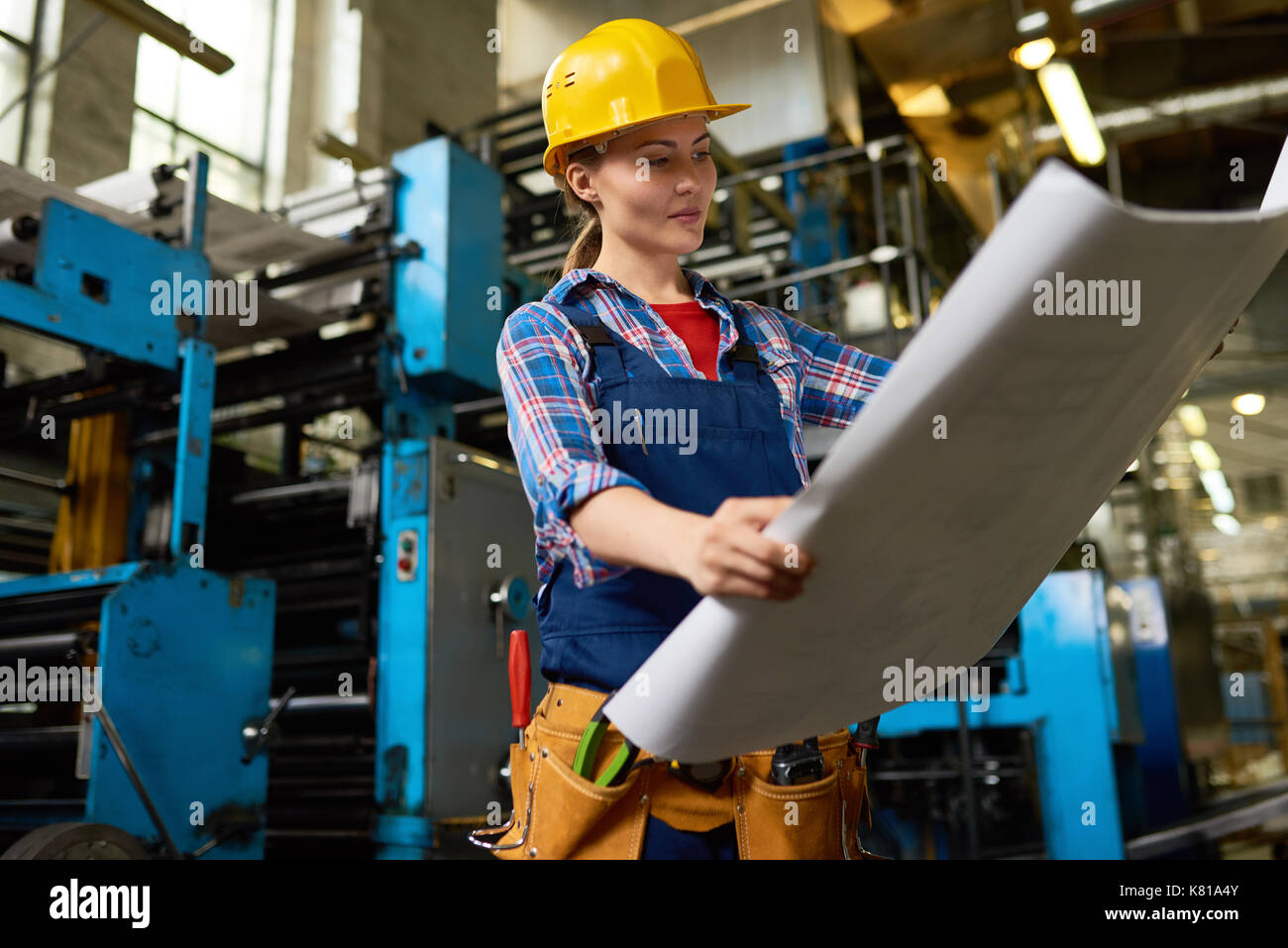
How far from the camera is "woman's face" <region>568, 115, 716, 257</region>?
1211 millimetres

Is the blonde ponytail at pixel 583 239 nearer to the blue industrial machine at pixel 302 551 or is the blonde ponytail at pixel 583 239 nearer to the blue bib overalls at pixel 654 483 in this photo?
the blue bib overalls at pixel 654 483

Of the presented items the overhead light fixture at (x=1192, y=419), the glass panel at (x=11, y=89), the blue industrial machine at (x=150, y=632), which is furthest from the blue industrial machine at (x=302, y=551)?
the overhead light fixture at (x=1192, y=419)

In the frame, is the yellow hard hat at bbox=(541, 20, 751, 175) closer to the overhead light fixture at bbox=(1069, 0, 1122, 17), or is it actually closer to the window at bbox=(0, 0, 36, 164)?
the overhead light fixture at bbox=(1069, 0, 1122, 17)

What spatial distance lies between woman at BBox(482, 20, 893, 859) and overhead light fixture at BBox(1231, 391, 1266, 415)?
12003mm

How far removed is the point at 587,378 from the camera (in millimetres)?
1111

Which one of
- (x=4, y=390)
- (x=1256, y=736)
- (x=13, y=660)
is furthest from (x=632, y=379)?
(x=1256, y=736)

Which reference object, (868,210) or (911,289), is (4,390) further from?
(868,210)

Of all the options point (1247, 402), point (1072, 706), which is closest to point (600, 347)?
point (1072, 706)

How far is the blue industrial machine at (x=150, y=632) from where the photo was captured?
8.27 ft

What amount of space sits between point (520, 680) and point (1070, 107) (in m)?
7.81

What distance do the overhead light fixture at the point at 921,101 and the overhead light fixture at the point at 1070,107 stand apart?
1.49 m

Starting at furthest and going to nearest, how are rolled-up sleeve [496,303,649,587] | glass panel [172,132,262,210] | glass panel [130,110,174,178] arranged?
glass panel [172,132,262,210] → glass panel [130,110,174,178] → rolled-up sleeve [496,303,649,587]

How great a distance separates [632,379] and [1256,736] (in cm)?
1374

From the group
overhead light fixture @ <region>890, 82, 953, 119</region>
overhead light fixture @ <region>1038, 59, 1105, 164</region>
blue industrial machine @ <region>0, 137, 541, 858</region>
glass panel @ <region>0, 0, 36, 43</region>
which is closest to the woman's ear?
blue industrial machine @ <region>0, 137, 541, 858</region>
